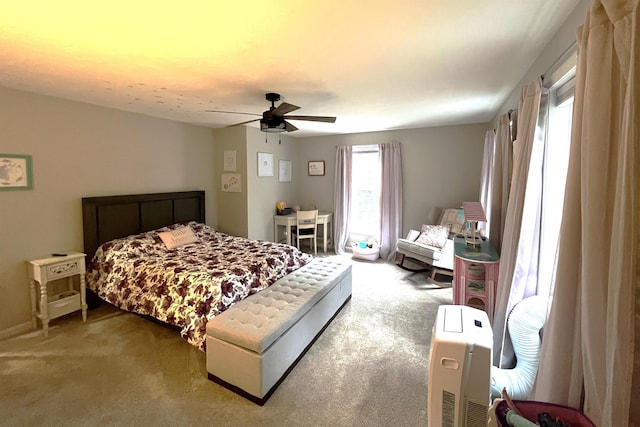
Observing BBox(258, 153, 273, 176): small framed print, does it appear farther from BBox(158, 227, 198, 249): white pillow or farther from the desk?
BBox(158, 227, 198, 249): white pillow

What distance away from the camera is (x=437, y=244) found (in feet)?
13.5

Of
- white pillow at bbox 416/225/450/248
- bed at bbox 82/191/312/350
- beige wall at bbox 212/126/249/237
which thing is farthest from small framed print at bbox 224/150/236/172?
white pillow at bbox 416/225/450/248

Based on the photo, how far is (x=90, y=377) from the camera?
6.83ft

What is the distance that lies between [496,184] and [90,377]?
3808 mm

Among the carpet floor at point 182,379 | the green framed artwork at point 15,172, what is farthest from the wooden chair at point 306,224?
the green framed artwork at point 15,172

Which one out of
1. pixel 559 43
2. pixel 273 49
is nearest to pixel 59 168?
pixel 273 49

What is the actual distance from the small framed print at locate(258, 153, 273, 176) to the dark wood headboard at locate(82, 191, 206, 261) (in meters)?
1.07

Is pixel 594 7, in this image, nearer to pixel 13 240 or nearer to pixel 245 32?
pixel 245 32

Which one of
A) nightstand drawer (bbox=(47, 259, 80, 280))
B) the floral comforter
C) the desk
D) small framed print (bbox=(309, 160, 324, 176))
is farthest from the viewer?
small framed print (bbox=(309, 160, 324, 176))

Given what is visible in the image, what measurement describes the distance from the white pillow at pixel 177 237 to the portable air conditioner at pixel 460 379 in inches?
124

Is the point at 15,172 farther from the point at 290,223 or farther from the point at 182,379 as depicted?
the point at 290,223

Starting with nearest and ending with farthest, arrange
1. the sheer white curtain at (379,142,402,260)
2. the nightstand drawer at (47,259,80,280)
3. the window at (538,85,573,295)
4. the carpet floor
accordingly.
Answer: the carpet floor → the window at (538,85,573,295) → the nightstand drawer at (47,259,80,280) → the sheer white curtain at (379,142,402,260)

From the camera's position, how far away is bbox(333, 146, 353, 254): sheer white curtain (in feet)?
17.6

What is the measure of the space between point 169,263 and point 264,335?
1489 millimetres
